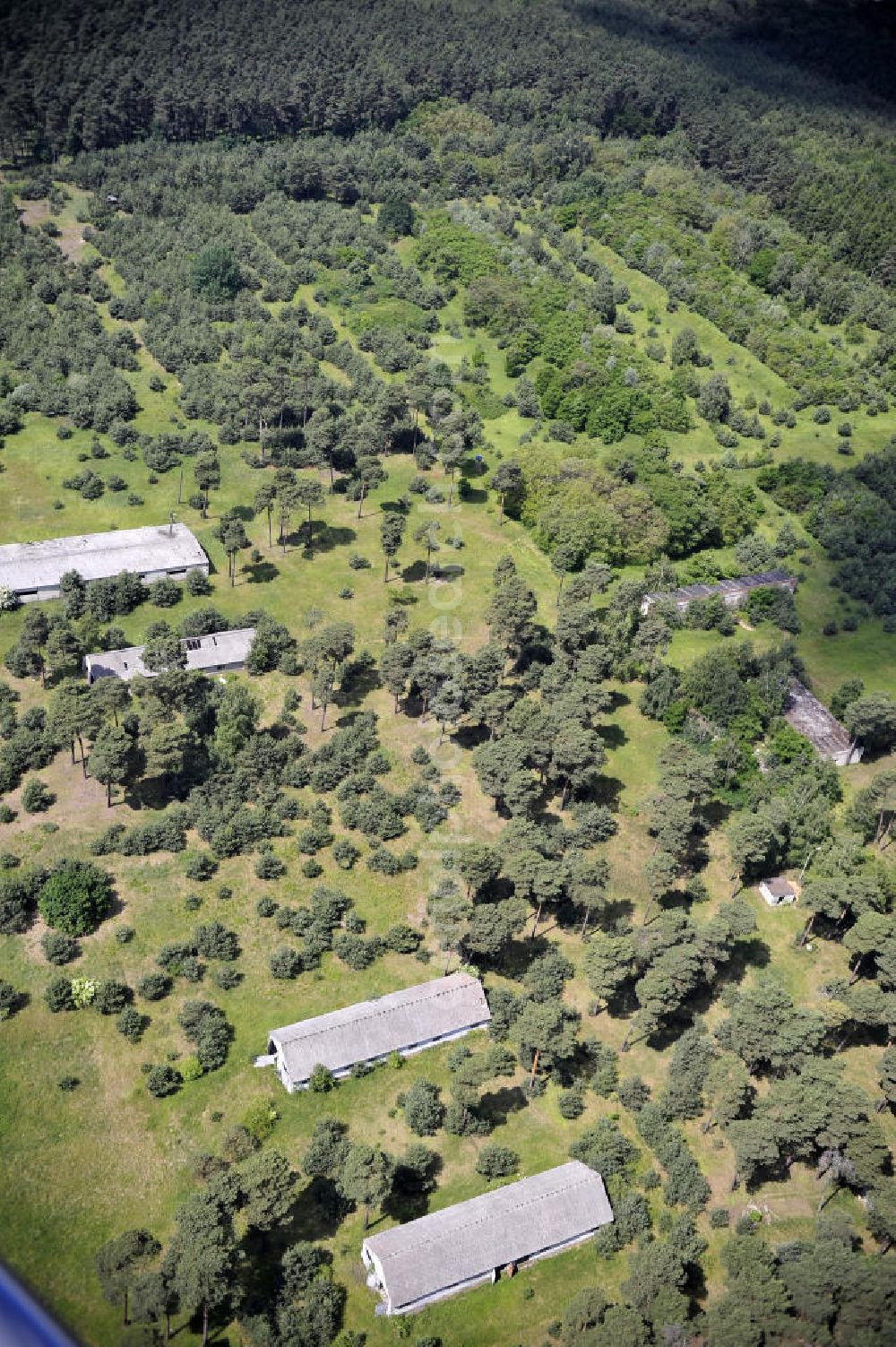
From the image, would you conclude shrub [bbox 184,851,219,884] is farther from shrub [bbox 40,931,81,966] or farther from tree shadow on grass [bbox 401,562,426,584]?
tree shadow on grass [bbox 401,562,426,584]

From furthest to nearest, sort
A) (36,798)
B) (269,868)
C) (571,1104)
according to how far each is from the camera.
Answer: (36,798) < (269,868) < (571,1104)

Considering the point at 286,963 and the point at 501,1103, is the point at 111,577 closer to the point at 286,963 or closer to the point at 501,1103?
the point at 286,963

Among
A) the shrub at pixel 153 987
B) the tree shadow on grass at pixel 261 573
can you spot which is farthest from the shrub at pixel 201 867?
the tree shadow on grass at pixel 261 573

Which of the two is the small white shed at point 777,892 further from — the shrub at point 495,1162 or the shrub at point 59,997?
the shrub at point 59,997

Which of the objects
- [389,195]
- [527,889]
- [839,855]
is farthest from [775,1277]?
[389,195]

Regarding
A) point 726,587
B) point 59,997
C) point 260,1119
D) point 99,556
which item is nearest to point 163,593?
point 99,556

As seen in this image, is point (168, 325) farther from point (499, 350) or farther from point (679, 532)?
point (679, 532)
